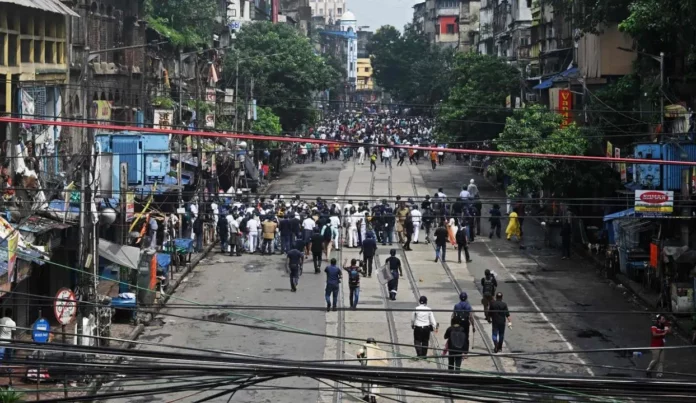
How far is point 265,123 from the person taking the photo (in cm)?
5747

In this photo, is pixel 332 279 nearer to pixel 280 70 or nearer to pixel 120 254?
pixel 120 254

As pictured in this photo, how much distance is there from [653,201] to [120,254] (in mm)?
11237

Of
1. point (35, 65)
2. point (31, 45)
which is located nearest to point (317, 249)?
point (35, 65)

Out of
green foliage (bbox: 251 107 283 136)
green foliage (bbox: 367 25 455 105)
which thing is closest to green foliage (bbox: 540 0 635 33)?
green foliage (bbox: 251 107 283 136)

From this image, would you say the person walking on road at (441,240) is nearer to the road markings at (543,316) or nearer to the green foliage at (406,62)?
the road markings at (543,316)

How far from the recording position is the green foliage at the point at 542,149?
36.7m

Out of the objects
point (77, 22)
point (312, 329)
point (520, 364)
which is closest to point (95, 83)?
point (77, 22)

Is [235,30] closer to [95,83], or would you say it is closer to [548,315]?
[95,83]

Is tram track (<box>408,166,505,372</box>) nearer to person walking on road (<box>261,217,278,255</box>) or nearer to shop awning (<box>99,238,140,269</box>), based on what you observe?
person walking on road (<box>261,217,278,255</box>)

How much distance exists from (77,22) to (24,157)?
10274 mm

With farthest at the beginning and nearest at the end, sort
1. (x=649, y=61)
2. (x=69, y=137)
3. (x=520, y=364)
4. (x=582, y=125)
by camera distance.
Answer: (x=582, y=125), (x=649, y=61), (x=69, y=137), (x=520, y=364)

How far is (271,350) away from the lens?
2378cm

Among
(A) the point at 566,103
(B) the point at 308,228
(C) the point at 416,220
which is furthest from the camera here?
(A) the point at 566,103

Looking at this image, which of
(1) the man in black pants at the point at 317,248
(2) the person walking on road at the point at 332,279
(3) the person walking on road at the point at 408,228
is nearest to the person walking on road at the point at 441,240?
(3) the person walking on road at the point at 408,228
